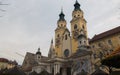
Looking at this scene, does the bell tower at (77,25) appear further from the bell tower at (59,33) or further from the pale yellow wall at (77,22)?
the bell tower at (59,33)

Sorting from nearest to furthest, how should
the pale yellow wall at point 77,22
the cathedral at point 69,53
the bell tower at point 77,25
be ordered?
the cathedral at point 69,53
the bell tower at point 77,25
the pale yellow wall at point 77,22

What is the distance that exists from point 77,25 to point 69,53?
420 inches

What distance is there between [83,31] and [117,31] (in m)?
15.6

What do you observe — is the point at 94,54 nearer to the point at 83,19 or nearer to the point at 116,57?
the point at 83,19

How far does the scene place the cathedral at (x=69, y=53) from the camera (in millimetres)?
53287

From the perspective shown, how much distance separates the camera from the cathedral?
175 feet

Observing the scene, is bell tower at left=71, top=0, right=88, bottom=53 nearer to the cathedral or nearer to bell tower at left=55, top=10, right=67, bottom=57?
the cathedral

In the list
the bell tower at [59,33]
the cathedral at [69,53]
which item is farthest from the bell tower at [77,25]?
the bell tower at [59,33]

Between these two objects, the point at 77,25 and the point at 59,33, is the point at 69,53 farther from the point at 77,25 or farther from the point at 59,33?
the point at 59,33

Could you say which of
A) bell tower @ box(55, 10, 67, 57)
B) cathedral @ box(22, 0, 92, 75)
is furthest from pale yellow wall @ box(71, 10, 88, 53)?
bell tower @ box(55, 10, 67, 57)

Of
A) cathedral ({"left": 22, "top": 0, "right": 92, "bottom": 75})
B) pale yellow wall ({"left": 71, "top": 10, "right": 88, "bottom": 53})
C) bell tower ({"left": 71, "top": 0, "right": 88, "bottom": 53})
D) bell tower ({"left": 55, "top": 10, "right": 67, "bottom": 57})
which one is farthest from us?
bell tower ({"left": 55, "top": 10, "right": 67, "bottom": 57})

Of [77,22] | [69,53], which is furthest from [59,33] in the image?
[69,53]

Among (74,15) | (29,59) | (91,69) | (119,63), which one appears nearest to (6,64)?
(29,59)

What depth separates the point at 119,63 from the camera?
10.3 m
